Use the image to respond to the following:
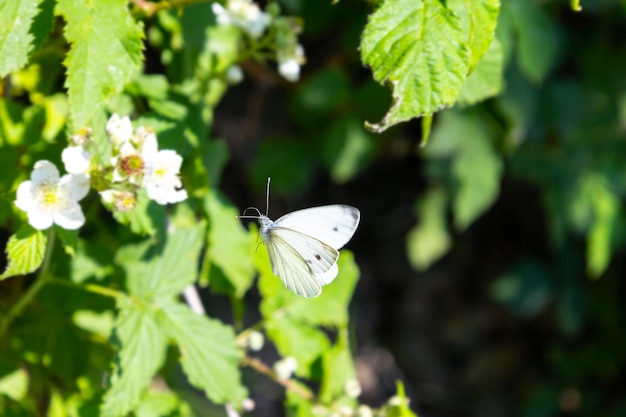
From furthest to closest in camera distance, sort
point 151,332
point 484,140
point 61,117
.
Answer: point 484,140
point 61,117
point 151,332

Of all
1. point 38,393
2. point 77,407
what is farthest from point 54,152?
point 38,393

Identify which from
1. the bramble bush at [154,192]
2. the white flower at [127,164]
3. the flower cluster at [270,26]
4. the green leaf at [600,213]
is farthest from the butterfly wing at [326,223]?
the green leaf at [600,213]

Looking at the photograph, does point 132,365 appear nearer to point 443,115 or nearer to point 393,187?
point 443,115

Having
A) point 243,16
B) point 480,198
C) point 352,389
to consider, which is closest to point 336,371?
point 352,389

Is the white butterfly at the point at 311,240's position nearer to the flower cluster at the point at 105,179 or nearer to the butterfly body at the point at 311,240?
the butterfly body at the point at 311,240

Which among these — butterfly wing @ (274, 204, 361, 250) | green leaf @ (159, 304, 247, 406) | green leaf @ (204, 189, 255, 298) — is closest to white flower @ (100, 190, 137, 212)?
butterfly wing @ (274, 204, 361, 250)

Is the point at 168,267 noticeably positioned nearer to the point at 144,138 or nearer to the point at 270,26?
the point at 144,138

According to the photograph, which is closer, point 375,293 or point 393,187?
point 393,187
